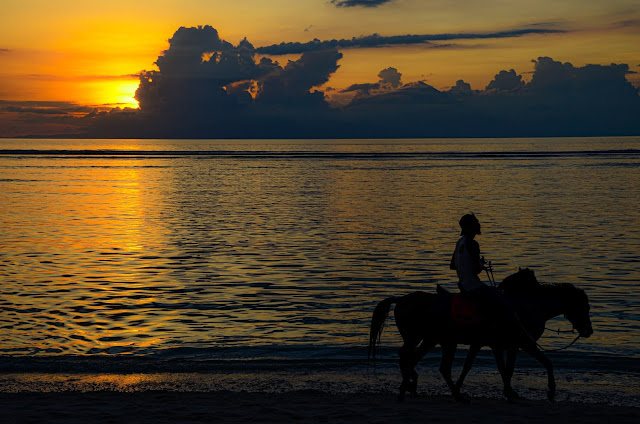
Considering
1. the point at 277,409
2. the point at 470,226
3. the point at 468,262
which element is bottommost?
the point at 277,409

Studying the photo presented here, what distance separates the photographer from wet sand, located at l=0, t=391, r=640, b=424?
10047 millimetres

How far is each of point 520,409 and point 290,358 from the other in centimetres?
502

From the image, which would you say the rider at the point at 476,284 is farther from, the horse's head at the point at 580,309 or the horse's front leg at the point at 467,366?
the horse's head at the point at 580,309

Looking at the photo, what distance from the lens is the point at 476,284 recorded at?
1041cm

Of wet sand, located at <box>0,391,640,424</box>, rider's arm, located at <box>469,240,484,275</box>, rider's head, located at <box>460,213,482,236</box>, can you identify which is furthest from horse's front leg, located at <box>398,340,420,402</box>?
rider's head, located at <box>460,213,482,236</box>

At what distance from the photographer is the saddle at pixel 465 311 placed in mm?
10477

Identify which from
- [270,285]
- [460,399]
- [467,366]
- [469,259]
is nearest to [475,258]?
[469,259]

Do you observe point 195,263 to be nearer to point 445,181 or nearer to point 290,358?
point 290,358

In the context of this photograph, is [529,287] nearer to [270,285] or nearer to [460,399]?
[460,399]

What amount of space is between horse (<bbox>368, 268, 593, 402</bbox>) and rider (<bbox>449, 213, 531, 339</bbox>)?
0.05 metres

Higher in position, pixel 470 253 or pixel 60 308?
pixel 470 253

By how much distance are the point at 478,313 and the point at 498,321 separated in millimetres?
326

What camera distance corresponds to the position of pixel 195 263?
82.2ft

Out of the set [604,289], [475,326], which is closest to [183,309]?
[475,326]
